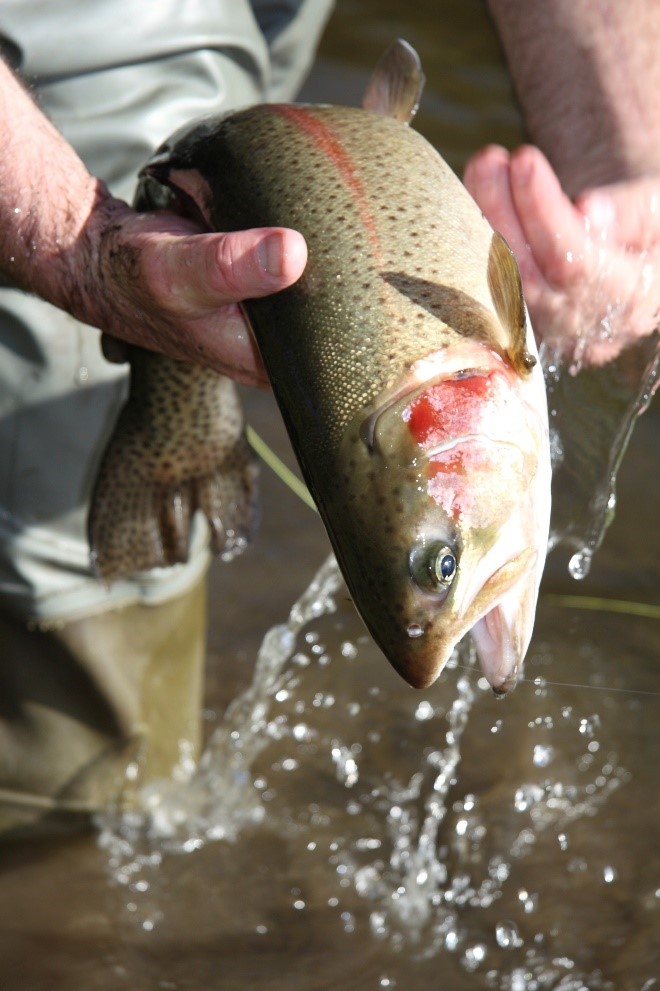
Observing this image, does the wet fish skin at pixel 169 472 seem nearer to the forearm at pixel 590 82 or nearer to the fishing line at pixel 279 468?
the forearm at pixel 590 82

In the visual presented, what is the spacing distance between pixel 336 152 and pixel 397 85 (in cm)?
27

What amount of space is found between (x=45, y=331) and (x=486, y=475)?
52.1 inches

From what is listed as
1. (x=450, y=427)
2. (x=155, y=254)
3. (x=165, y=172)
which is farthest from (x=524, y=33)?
(x=450, y=427)

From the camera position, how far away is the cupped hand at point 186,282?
5.29ft

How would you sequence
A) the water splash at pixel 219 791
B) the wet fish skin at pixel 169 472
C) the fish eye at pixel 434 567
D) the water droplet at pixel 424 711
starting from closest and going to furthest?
the fish eye at pixel 434 567, the wet fish skin at pixel 169 472, the water splash at pixel 219 791, the water droplet at pixel 424 711

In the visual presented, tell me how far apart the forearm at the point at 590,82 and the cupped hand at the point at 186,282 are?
86 centimetres

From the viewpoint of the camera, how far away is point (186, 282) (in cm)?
175

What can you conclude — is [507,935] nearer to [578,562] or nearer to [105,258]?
[578,562]

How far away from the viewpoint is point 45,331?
255 cm

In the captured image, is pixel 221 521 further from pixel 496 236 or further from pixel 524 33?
pixel 524 33

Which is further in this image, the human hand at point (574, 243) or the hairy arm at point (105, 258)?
the human hand at point (574, 243)

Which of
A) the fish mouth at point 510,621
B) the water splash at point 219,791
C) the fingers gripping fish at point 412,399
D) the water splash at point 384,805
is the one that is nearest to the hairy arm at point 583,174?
the fingers gripping fish at point 412,399

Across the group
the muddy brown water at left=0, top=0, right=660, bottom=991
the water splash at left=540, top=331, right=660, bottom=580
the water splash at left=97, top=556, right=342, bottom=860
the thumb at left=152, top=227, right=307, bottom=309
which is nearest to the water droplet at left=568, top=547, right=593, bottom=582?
the water splash at left=540, top=331, right=660, bottom=580

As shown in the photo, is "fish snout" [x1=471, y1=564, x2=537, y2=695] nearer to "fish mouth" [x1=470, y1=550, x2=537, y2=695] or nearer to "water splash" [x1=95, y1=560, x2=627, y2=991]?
"fish mouth" [x1=470, y1=550, x2=537, y2=695]
